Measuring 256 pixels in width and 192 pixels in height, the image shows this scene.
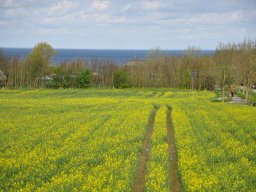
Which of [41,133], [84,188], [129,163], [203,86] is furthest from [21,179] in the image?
[203,86]

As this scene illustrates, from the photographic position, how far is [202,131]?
28.1 m

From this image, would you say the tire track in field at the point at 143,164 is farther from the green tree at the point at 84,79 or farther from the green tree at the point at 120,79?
the green tree at the point at 120,79

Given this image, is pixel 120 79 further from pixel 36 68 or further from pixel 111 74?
pixel 36 68

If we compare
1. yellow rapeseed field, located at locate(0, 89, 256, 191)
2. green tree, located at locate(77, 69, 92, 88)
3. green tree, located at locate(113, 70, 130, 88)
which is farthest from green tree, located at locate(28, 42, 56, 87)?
yellow rapeseed field, located at locate(0, 89, 256, 191)

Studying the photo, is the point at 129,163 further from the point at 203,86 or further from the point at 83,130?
the point at 203,86

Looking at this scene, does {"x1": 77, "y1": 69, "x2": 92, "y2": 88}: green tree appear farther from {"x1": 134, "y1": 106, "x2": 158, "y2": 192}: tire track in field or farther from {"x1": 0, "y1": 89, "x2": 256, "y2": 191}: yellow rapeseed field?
{"x1": 134, "y1": 106, "x2": 158, "y2": 192}: tire track in field

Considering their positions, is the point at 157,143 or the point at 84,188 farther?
the point at 157,143

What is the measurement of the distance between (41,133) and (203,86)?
64.1 meters

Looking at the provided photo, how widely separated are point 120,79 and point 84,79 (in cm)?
900

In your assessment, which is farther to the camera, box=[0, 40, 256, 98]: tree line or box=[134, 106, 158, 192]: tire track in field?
box=[0, 40, 256, 98]: tree line

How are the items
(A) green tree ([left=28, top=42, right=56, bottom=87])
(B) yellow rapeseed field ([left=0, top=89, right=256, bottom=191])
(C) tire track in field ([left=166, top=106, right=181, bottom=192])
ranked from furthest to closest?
(A) green tree ([left=28, top=42, right=56, bottom=87])
(C) tire track in field ([left=166, top=106, right=181, bottom=192])
(B) yellow rapeseed field ([left=0, top=89, right=256, bottom=191])

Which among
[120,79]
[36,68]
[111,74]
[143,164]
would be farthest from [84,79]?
[143,164]

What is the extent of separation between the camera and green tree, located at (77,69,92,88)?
86.3 metres

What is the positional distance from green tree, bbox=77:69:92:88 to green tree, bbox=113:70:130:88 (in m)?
6.60
